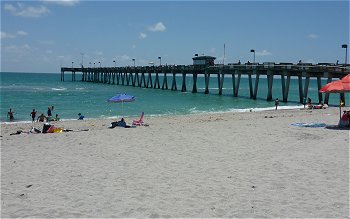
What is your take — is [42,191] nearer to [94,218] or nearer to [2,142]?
[94,218]

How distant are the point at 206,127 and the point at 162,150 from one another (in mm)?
5478

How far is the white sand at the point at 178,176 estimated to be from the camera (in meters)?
6.23

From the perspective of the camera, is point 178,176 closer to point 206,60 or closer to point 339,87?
point 339,87

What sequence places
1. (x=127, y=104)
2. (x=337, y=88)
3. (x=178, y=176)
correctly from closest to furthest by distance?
(x=178, y=176) < (x=337, y=88) < (x=127, y=104)

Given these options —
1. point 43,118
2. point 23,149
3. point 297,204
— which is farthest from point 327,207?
point 43,118

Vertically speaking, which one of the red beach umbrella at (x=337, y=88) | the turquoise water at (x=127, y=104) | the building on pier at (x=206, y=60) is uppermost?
the building on pier at (x=206, y=60)

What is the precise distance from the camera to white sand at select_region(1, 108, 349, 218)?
6.23 meters

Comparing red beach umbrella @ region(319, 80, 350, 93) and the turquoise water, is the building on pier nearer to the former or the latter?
the turquoise water

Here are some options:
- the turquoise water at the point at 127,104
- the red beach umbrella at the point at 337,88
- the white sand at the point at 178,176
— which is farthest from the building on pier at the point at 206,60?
the white sand at the point at 178,176

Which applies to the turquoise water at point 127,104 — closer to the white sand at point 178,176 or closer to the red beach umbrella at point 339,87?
the red beach umbrella at point 339,87

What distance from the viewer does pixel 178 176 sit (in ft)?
26.8

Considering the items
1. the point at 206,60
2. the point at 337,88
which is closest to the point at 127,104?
the point at 206,60

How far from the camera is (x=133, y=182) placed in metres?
7.74

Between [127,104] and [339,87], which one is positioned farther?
[127,104]
